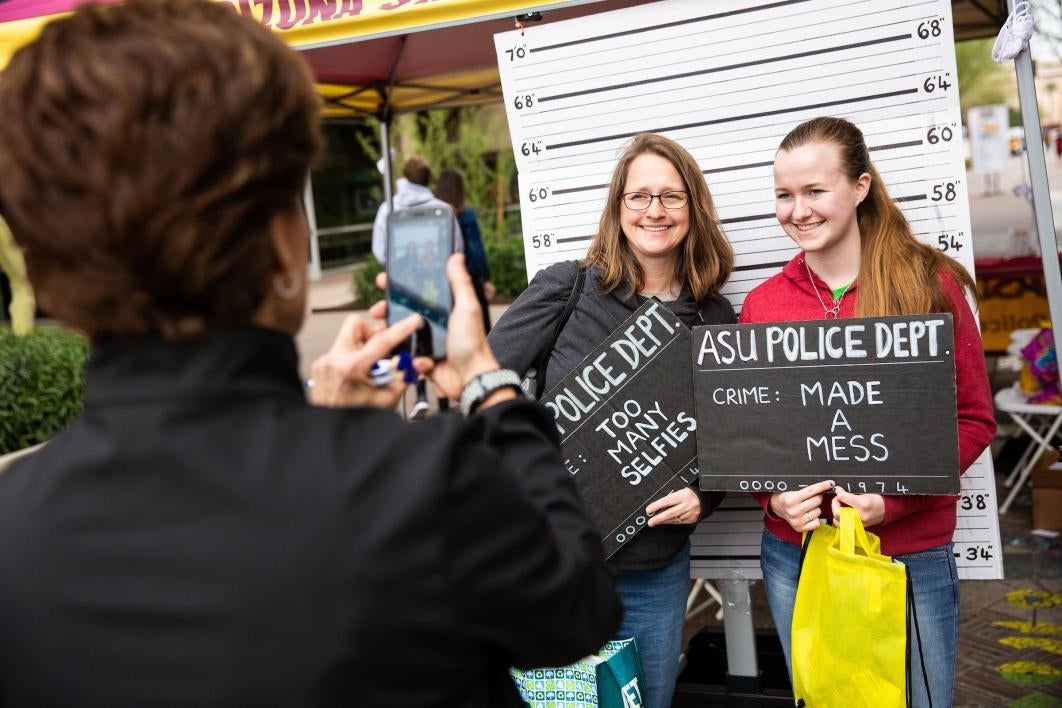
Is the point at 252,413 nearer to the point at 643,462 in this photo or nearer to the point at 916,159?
the point at 643,462

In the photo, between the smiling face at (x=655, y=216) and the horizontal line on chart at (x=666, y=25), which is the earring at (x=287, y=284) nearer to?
the smiling face at (x=655, y=216)

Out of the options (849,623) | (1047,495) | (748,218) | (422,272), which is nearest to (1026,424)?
(1047,495)

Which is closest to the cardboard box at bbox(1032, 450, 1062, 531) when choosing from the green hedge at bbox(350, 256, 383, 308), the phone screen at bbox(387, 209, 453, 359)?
the phone screen at bbox(387, 209, 453, 359)

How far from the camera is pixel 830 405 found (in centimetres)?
232

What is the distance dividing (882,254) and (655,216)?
0.59 metres

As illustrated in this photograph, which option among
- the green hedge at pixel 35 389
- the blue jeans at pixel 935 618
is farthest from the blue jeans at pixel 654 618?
the green hedge at pixel 35 389

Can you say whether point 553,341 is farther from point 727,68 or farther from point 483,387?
point 483,387

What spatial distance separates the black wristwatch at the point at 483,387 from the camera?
4.02 feet

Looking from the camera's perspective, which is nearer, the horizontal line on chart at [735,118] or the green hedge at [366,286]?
the horizontal line on chart at [735,118]

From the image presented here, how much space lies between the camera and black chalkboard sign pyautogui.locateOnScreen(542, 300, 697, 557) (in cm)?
255

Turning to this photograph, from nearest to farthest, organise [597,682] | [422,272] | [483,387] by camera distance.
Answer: [483,387]
[422,272]
[597,682]

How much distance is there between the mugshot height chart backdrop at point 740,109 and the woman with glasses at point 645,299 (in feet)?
1.15

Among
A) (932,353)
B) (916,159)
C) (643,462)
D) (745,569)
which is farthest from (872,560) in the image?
(916,159)

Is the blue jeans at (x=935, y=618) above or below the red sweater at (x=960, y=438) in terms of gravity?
below
